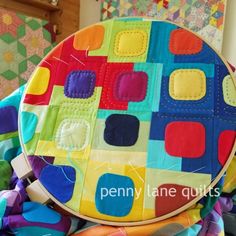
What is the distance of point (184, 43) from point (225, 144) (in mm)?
193

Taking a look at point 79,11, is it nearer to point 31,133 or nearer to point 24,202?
point 31,133

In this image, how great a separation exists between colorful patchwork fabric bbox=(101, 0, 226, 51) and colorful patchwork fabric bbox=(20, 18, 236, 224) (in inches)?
28.8

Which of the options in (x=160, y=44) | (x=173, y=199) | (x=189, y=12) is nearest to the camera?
(x=173, y=199)

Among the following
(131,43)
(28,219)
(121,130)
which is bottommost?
(28,219)

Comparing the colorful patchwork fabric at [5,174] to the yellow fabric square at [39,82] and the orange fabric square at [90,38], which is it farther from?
the orange fabric square at [90,38]

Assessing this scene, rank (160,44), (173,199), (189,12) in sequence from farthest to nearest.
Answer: (189,12) → (160,44) → (173,199)

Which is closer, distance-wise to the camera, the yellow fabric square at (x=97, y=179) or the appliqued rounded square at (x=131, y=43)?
the yellow fabric square at (x=97, y=179)

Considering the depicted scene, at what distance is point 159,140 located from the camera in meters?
0.46

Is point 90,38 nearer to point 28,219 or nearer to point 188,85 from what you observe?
point 188,85

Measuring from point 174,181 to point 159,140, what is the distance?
0.07 m

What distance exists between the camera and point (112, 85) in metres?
0.52

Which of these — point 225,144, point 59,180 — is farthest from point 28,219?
point 225,144

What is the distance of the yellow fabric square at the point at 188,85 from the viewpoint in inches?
18.7

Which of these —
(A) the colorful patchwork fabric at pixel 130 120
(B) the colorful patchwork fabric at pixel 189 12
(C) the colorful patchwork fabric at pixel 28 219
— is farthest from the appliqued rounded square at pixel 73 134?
(B) the colorful patchwork fabric at pixel 189 12
